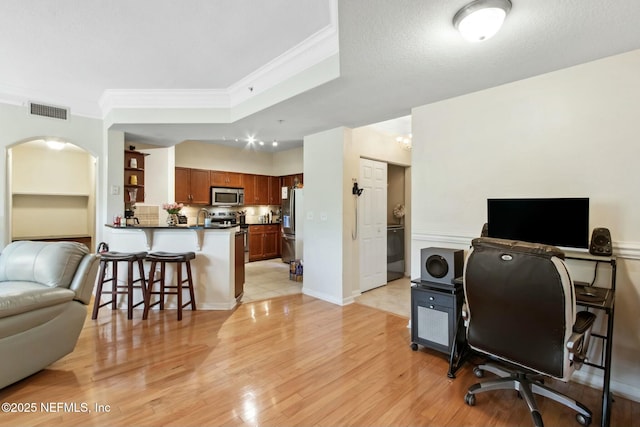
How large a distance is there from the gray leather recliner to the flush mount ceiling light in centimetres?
320

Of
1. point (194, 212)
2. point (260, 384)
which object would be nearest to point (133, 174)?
point (194, 212)

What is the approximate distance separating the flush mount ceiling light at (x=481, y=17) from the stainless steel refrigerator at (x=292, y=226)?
482 cm

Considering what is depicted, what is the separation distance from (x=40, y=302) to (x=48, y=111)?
3.10m

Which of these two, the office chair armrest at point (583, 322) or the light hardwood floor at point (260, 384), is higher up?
the office chair armrest at point (583, 322)

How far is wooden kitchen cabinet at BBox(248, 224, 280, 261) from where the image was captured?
7.16 meters

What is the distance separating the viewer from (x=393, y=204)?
561cm

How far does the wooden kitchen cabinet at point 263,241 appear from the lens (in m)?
7.16

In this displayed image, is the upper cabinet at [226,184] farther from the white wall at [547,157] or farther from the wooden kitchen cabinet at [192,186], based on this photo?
the white wall at [547,157]

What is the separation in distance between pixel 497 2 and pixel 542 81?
1.20 m

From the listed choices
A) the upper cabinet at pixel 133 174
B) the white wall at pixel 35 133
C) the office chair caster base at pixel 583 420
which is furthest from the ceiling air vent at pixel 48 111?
the office chair caster base at pixel 583 420

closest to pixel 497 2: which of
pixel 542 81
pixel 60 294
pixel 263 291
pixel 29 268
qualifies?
pixel 542 81

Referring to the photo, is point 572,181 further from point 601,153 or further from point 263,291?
point 263,291

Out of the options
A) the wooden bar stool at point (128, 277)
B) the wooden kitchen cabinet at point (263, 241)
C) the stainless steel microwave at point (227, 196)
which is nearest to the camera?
the wooden bar stool at point (128, 277)

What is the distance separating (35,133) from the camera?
390 centimetres
